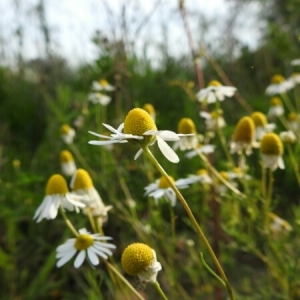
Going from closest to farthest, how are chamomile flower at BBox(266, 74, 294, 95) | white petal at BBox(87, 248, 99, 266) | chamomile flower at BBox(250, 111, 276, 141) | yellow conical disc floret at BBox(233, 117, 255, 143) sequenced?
white petal at BBox(87, 248, 99, 266), yellow conical disc floret at BBox(233, 117, 255, 143), chamomile flower at BBox(250, 111, 276, 141), chamomile flower at BBox(266, 74, 294, 95)

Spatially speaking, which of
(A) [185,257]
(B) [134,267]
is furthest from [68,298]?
(B) [134,267]

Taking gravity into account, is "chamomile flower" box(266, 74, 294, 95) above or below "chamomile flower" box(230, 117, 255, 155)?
above

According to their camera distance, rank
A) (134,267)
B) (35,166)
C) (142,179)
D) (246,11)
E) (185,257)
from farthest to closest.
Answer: (246,11)
(35,166)
(142,179)
(185,257)
(134,267)

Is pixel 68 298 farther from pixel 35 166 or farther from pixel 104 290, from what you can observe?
pixel 35 166

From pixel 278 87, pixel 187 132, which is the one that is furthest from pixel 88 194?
pixel 278 87

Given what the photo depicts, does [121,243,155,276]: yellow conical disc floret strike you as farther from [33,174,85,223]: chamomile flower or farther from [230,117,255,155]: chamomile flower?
[230,117,255,155]: chamomile flower

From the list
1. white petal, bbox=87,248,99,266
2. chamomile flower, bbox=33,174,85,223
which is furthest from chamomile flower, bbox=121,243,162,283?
chamomile flower, bbox=33,174,85,223
